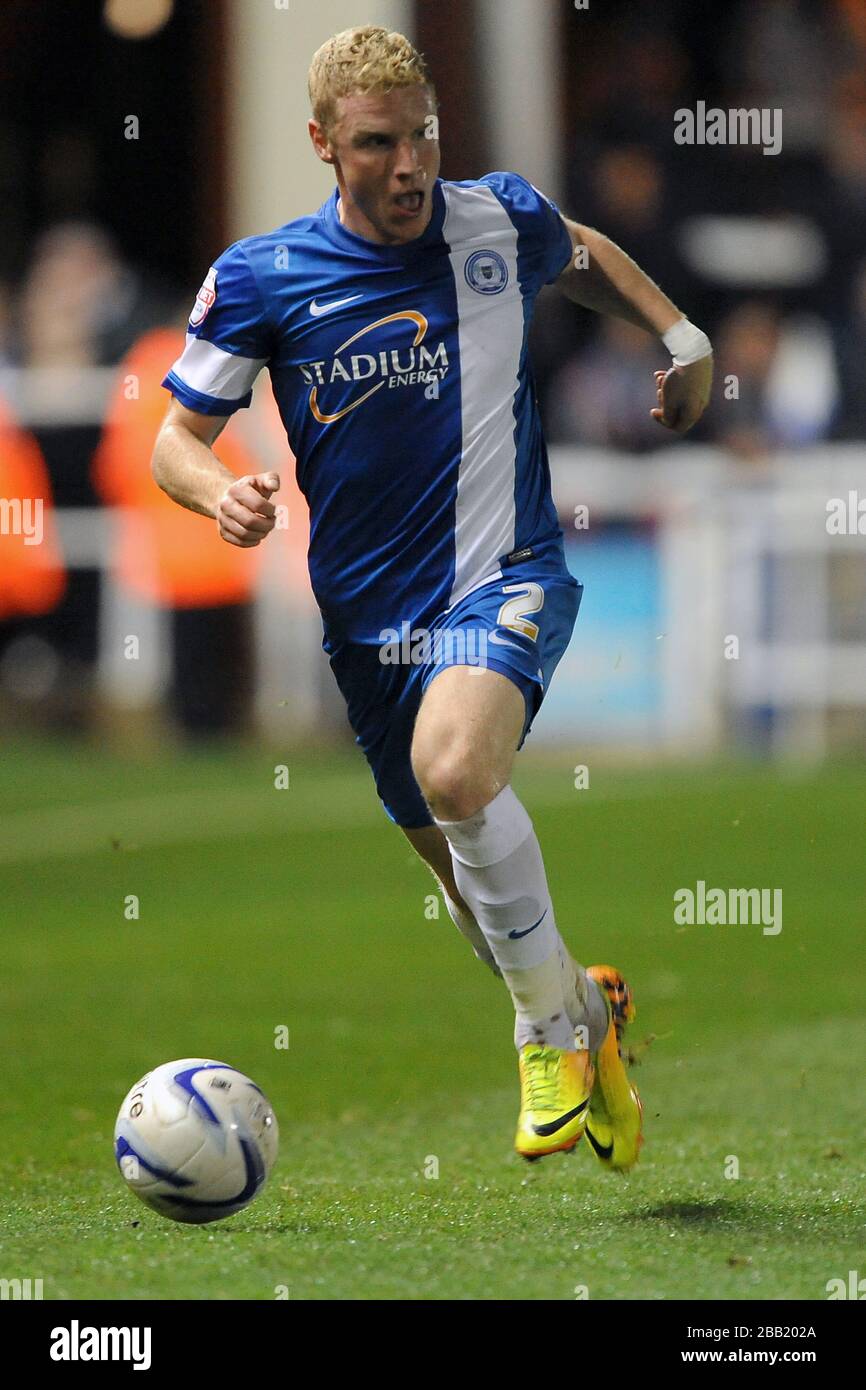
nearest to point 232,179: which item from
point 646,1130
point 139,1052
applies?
point 139,1052

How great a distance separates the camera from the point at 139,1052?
24.5ft

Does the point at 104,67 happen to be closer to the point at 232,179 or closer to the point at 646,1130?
the point at 232,179

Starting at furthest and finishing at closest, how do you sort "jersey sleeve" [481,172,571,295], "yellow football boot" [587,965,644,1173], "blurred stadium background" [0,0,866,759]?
"blurred stadium background" [0,0,866,759], "jersey sleeve" [481,172,571,295], "yellow football boot" [587,965,644,1173]

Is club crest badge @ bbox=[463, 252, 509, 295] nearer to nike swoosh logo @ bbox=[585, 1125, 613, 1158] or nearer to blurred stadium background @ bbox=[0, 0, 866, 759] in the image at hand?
nike swoosh logo @ bbox=[585, 1125, 613, 1158]

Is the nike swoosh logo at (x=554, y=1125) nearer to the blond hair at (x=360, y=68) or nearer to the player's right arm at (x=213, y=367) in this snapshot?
the player's right arm at (x=213, y=367)

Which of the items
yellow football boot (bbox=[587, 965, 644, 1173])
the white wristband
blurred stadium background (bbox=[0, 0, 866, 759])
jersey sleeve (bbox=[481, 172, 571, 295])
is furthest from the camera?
blurred stadium background (bbox=[0, 0, 866, 759])

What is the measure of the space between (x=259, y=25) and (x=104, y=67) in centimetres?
438

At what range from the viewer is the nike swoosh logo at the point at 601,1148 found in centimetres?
539

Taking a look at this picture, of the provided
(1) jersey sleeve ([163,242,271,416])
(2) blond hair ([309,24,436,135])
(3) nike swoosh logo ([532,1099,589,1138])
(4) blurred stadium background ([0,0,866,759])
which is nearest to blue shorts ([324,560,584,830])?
(1) jersey sleeve ([163,242,271,416])

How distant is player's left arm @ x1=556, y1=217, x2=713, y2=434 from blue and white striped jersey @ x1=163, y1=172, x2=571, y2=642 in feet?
1.17

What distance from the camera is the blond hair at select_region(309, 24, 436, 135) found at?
16.5ft

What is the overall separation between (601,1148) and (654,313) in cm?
200

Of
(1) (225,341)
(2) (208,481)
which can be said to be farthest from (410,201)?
(2) (208,481)

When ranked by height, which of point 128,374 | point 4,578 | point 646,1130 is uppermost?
point 128,374
